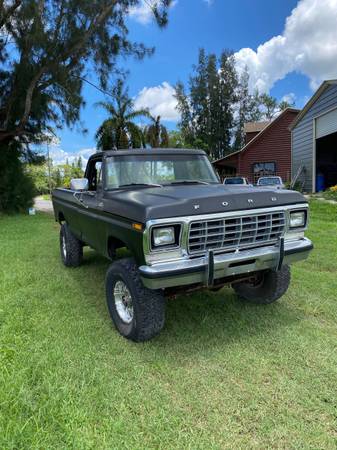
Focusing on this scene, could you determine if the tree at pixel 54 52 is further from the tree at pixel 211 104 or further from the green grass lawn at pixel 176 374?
the tree at pixel 211 104

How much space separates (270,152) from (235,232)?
2206 cm

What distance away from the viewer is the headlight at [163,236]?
2957mm

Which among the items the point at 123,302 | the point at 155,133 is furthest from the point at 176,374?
the point at 155,133

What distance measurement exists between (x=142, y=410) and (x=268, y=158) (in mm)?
23268

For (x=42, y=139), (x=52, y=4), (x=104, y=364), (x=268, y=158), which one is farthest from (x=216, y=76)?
(x=104, y=364)

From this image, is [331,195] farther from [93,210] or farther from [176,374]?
[176,374]

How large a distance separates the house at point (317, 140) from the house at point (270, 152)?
8.35 feet

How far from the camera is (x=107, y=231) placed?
3889 mm

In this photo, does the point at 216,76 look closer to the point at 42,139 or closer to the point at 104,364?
the point at 42,139

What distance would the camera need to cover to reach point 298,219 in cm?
370

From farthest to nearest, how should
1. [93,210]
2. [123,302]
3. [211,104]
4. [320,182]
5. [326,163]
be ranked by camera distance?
[211,104] < [326,163] < [320,182] < [93,210] < [123,302]

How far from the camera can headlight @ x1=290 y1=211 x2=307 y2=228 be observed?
3.66m

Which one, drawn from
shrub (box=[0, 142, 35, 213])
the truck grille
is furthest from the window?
the truck grille

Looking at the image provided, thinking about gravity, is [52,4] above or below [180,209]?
above
